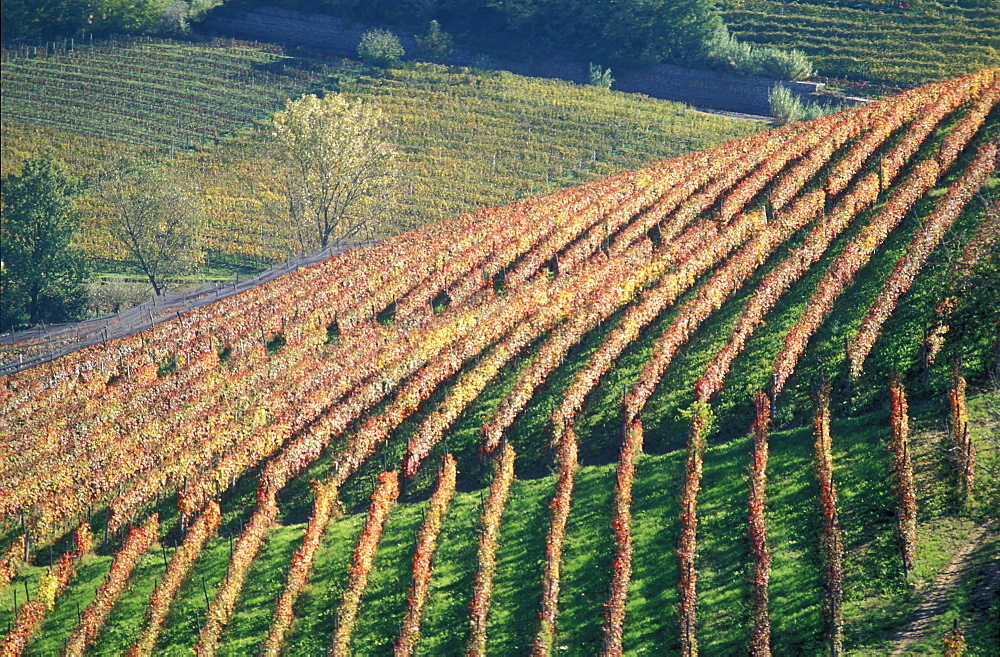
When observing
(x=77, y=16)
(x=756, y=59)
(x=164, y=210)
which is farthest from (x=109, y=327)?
(x=77, y=16)

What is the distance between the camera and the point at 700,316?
35750 mm

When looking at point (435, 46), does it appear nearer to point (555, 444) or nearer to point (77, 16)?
point (77, 16)

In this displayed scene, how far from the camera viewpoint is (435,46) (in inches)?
3378

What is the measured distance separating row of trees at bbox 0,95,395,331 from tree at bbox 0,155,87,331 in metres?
0.06

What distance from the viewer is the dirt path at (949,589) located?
70.8ft

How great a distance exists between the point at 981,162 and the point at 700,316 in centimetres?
1607

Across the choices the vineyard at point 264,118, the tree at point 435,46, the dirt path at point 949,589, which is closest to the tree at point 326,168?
the vineyard at point 264,118

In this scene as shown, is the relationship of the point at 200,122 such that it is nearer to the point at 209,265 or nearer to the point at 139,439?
the point at 209,265

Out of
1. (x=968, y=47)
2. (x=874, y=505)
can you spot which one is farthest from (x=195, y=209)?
(x=968, y=47)

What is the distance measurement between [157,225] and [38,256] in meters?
6.95

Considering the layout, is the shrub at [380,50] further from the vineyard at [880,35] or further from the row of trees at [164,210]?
the vineyard at [880,35]

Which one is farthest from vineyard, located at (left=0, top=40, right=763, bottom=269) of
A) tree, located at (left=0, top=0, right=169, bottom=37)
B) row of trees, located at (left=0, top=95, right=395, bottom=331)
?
tree, located at (left=0, top=0, right=169, bottom=37)

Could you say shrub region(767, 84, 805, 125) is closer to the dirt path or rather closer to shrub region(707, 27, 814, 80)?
shrub region(707, 27, 814, 80)

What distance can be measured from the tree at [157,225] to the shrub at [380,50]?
89.4 feet
